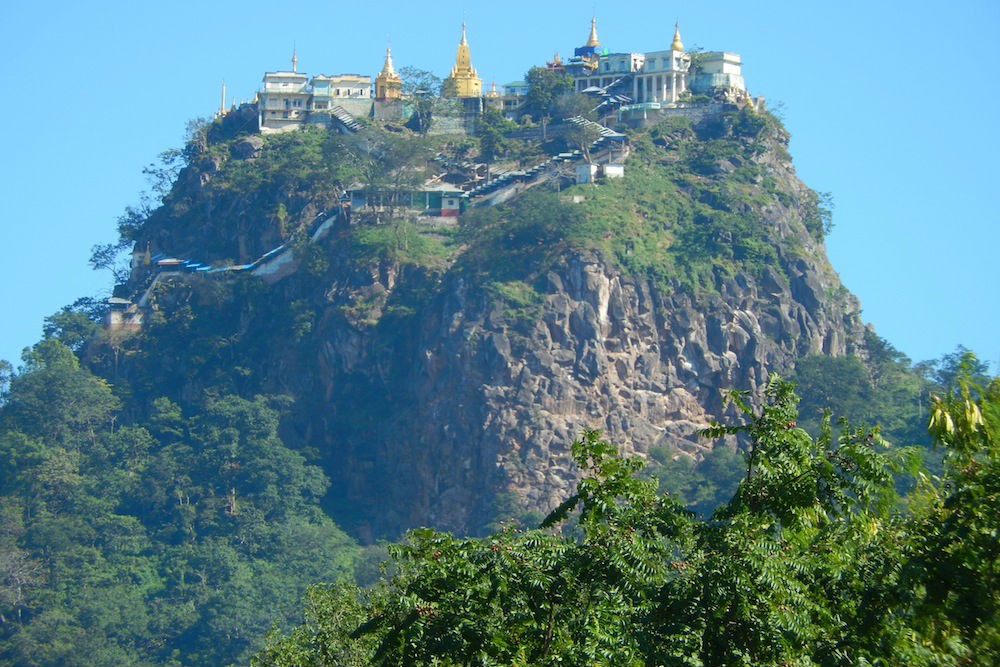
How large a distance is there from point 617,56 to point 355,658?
5902 cm

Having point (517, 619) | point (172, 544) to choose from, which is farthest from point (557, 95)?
point (517, 619)

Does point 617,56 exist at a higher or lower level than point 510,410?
→ higher

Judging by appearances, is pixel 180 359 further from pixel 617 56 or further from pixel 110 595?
pixel 617 56

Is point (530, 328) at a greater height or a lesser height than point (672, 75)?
lesser

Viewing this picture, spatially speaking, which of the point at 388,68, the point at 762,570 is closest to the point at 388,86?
the point at 388,68

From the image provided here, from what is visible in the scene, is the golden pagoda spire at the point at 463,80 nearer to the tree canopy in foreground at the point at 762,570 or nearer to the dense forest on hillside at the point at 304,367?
the dense forest on hillside at the point at 304,367

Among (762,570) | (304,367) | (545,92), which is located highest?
(545,92)

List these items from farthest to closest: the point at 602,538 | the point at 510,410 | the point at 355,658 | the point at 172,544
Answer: the point at 172,544
the point at 510,410
the point at 355,658
the point at 602,538

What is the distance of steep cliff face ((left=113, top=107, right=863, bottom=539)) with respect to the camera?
2803 inches

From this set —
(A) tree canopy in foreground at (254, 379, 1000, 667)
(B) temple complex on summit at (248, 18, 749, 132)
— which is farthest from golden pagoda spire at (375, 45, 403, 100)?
(A) tree canopy in foreground at (254, 379, 1000, 667)

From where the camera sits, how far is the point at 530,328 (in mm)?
71750

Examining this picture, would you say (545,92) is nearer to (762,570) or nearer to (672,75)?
(672,75)

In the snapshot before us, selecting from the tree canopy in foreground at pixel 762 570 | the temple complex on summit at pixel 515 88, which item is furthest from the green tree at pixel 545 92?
the tree canopy in foreground at pixel 762 570

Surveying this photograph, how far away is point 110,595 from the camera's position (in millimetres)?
72625
